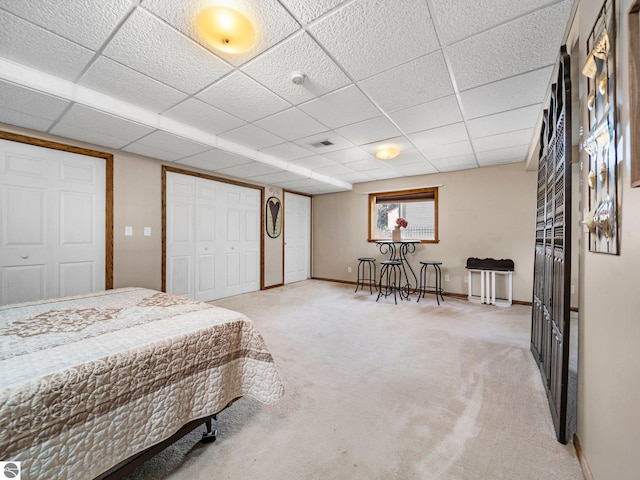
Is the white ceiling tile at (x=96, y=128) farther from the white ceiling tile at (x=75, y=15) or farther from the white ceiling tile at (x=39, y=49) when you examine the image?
the white ceiling tile at (x=75, y=15)

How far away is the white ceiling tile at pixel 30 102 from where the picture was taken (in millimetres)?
2068

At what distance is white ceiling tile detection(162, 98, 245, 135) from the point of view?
8.61ft

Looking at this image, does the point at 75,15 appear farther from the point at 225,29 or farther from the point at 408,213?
the point at 408,213

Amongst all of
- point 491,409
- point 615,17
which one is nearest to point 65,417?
point 491,409

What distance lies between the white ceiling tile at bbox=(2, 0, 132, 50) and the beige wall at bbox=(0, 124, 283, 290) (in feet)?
6.77

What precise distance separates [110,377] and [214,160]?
3.46 metres

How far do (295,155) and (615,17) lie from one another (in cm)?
354

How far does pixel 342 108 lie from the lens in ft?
8.61

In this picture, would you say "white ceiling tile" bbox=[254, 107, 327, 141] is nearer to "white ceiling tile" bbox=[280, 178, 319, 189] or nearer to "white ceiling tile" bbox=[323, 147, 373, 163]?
"white ceiling tile" bbox=[323, 147, 373, 163]

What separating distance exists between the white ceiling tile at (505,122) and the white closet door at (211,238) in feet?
13.1

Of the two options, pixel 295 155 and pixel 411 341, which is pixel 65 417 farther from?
pixel 295 155

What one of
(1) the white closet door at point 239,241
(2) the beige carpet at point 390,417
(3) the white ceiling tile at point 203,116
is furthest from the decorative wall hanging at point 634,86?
(1) the white closet door at point 239,241

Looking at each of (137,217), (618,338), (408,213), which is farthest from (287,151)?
(618,338)

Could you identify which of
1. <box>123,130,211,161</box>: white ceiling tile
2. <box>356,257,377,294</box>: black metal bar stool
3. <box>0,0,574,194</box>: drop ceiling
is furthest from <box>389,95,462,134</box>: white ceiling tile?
<box>356,257,377,294</box>: black metal bar stool
